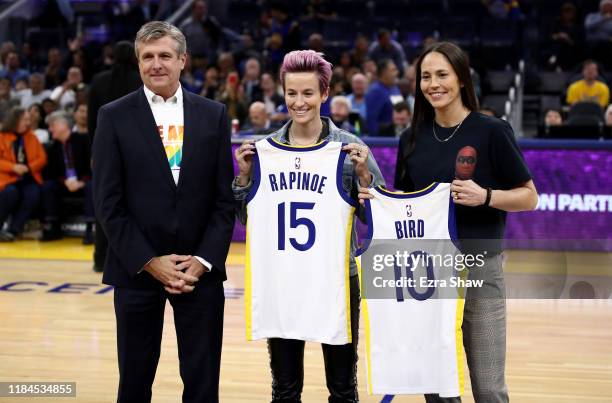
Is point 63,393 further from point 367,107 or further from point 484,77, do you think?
point 484,77

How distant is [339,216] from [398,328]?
1.62 feet

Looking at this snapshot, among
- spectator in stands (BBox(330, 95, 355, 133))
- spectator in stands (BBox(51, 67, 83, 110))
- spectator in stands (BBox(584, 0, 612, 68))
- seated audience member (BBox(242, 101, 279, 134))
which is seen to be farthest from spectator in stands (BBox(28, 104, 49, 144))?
spectator in stands (BBox(584, 0, 612, 68))

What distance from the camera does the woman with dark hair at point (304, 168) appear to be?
148 inches

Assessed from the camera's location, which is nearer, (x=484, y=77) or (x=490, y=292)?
(x=490, y=292)

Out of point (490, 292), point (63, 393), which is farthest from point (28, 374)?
point (490, 292)

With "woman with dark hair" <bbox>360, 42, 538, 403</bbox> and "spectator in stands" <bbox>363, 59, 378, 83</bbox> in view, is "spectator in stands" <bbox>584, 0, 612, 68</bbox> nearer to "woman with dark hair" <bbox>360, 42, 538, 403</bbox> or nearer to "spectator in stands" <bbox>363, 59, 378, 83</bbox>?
"spectator in stands" <bbox>363, 59, 378, 83</bbox>

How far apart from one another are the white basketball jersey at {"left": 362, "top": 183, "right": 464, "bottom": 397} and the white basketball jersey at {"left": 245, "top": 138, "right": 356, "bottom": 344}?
0.13 metres

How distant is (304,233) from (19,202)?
7.51 metres

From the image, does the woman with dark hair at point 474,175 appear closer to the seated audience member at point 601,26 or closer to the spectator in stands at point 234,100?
the spectator in stands at point 234,100

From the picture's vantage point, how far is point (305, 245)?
3.86m

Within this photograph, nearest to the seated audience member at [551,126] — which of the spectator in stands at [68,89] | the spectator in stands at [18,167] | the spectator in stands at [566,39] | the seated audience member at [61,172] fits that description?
the spectator in stands at [566,39]

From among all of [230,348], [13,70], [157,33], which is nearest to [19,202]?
[230,348]

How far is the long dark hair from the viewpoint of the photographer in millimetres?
3682

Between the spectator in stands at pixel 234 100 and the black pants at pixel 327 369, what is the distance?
8.01m
